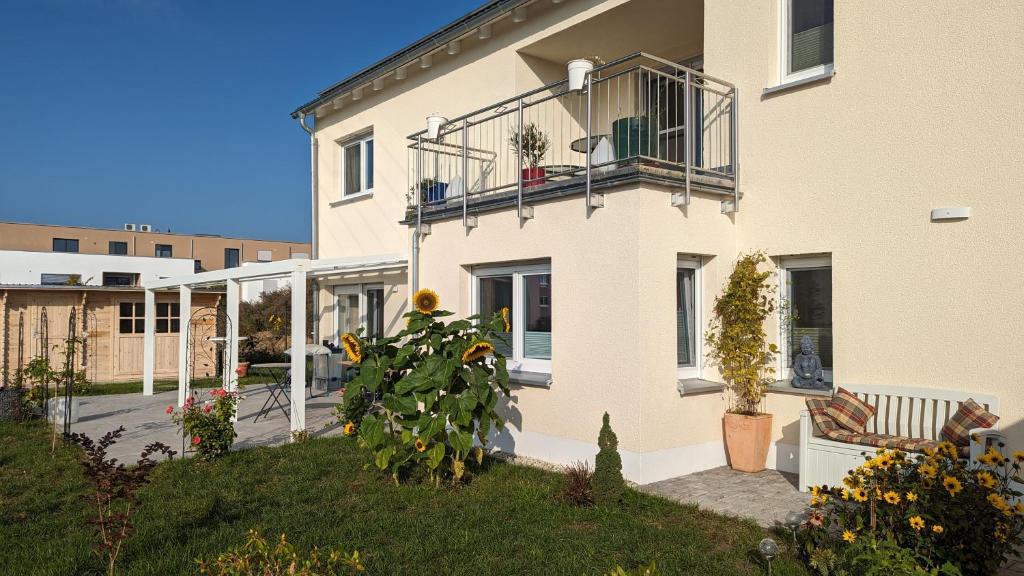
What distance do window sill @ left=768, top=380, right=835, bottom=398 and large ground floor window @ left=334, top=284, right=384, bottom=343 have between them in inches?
282

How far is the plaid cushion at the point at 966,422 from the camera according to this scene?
18.0ft

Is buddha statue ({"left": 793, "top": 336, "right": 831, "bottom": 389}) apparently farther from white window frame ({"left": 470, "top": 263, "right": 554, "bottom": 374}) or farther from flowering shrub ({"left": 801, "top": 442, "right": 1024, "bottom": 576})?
flowering shrub ({"left": 801, "top": 442, "right": 1024, "bottom": 576})

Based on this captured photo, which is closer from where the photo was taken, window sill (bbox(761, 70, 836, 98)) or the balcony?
window sill (bbox(761, 70, 836, 98))

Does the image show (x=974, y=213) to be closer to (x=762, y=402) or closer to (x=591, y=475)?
(x=762, y=402)

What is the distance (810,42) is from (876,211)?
77.4 inches

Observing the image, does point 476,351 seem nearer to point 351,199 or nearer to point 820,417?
point 820,417

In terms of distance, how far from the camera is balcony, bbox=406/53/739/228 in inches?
275

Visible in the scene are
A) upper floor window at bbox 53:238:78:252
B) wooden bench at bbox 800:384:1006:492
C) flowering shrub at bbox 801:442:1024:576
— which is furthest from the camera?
upper floor window at bbox 53:238:78:252

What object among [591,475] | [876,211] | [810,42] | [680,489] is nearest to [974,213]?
[876,211]

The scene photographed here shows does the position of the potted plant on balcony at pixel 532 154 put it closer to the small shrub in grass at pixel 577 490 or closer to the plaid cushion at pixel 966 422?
the small shrub in grass at pixel 577 490

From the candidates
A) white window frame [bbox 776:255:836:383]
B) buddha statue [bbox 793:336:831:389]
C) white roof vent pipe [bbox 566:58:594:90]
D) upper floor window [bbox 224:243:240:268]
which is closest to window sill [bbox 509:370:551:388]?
white window frame [bbox 776:255:836:383]

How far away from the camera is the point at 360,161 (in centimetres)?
1355

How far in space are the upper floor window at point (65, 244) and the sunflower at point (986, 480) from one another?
5347 centimetres

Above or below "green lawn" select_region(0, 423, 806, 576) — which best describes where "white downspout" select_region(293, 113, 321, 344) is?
above
